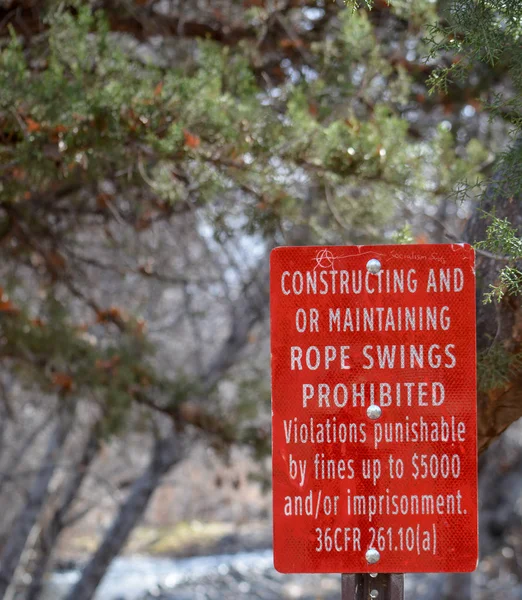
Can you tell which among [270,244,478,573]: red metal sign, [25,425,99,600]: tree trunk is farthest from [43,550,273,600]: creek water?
[270,244,478,573]: red metal sign

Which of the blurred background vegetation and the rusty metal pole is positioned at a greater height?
the blurred background vegetation

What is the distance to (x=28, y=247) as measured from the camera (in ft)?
16.2

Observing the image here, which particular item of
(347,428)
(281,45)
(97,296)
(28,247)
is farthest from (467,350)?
(97,296)

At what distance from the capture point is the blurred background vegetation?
8.46 ft

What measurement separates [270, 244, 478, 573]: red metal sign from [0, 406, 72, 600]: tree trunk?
198 inches

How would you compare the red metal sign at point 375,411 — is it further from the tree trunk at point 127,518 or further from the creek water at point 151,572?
the creek water at point 151,572

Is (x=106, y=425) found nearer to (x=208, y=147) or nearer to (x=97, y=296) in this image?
(x=208, y=147)

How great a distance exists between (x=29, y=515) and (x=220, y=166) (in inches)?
208

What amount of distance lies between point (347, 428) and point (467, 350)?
0.35 m

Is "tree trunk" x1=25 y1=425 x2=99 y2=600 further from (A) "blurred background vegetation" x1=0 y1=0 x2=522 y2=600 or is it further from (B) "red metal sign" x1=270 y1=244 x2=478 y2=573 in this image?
(B) "red metal sign" x1=270 y1=244 x2=478 y2=573

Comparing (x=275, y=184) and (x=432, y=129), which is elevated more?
(x=432, y=129)

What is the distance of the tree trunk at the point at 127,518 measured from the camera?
24.7ft

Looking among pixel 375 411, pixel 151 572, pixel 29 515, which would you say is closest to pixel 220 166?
pixel 375 411

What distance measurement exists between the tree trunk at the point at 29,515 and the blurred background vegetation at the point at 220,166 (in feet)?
0.07
